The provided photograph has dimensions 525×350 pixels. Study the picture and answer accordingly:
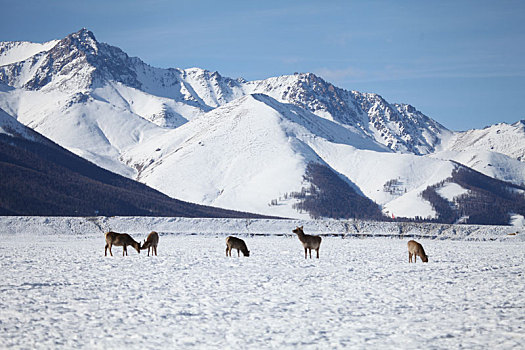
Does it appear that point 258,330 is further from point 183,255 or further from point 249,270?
point 183,255

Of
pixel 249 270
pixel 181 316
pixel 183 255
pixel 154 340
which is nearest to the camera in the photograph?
pixel 154 340

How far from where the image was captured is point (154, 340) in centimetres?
1945

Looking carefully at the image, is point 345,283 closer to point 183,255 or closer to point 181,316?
point 181,316

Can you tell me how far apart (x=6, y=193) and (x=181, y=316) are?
17759 centimetres

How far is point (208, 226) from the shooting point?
340 feet

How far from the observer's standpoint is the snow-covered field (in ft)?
64.7

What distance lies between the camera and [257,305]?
2497 cm

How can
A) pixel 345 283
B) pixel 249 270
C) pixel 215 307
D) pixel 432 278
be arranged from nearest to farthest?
1. pixel 215 307
2. pixel 345 283
3. pixel 432 278
4. pixel 249 270

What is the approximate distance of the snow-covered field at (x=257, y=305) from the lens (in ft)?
64.7

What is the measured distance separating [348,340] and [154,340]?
628cm

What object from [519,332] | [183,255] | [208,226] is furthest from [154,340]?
[208,226]

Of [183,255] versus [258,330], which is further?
[183,255]

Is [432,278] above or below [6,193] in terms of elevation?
below

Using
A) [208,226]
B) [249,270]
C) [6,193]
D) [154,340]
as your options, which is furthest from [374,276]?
[6,193]
